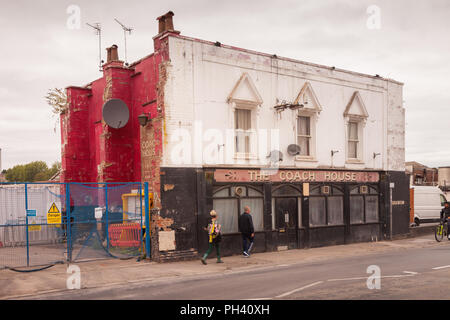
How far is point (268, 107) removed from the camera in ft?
59.2

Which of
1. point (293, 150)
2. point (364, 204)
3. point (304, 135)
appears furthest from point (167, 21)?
point (364, 204)

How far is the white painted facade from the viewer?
15664 mm

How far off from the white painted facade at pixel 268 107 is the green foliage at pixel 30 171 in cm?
7539

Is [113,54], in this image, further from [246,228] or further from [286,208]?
[286,208]

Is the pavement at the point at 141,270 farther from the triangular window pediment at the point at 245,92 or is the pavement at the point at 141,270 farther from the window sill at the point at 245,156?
the triangular window pediment at the point at 245,92

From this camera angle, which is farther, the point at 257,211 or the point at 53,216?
the point at 257,211

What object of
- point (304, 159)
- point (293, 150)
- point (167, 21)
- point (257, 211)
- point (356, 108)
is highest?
point (167, 21)

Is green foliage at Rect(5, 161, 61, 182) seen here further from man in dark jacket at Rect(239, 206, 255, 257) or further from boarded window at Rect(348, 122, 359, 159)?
man in dark jacket at Rect(239, 206, 255, 257)

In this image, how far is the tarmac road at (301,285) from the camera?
30.3 ft

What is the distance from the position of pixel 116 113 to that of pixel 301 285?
10.2m

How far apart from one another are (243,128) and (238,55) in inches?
112

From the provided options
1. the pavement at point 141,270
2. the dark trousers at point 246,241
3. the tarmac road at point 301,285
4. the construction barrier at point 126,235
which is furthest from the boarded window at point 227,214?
the tarmac road at point 301,285

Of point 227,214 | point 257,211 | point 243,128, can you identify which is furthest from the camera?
point 257,211
